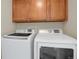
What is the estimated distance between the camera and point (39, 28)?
101 inches

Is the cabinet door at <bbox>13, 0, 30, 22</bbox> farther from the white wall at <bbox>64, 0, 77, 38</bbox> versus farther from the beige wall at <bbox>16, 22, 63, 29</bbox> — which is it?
the white wall at <bbox>64, 0, 77, 38</bbox>

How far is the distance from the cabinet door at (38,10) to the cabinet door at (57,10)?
6.9 inches

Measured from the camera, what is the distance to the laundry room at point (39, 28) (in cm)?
130

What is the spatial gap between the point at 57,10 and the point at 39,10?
44cm

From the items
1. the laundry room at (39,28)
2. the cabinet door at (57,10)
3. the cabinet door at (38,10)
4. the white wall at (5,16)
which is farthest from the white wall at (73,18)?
the white wall at (5,16)

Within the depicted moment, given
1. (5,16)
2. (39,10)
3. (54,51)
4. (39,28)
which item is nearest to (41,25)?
(39,28)

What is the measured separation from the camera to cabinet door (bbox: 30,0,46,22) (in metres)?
2.30

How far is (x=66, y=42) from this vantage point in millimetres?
1227

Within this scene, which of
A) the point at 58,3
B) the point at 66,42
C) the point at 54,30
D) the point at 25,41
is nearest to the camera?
the point at 66,42

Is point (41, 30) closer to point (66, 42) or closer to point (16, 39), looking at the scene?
point (16, 39)

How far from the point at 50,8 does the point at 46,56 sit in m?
1.30

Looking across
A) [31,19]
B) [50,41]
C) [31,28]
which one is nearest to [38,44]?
[50,41]

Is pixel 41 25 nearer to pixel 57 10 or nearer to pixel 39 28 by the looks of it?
pixel 39 28

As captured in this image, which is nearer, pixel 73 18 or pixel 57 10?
pixel 73 18
